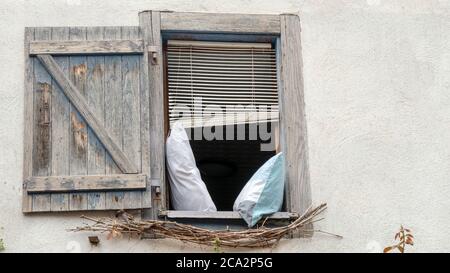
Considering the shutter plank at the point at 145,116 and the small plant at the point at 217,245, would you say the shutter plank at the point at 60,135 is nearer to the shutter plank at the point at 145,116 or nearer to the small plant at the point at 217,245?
the shutter plank at the point at 145,116

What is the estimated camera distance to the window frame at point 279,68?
8.08 metres

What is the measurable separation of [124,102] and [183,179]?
66 cm

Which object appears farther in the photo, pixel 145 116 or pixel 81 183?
pixel 145 116

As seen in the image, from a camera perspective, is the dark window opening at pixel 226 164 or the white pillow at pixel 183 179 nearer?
Answer: the white pillow at pixel 183 179

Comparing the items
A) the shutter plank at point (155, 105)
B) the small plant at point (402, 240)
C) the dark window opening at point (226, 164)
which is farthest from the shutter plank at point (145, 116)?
the small plant at point (402, 240)

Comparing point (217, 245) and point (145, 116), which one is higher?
point (145, 116)

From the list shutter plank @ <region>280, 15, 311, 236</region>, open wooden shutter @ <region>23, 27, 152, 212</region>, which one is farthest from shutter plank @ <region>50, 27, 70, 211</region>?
shutter plank @ <region>280, 15, 311, 236</region>

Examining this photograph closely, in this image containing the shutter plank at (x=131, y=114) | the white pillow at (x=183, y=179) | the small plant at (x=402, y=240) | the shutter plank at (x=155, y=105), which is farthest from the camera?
the white pillow at (x=183, y=179)

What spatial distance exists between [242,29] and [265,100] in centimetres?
53

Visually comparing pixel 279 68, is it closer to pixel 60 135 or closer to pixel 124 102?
pixel 124 102

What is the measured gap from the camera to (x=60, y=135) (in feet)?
26.0

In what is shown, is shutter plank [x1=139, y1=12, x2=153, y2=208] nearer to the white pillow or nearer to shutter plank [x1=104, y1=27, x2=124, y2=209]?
shutter plank [x1=104, y1=27, x2=124, y2=209]

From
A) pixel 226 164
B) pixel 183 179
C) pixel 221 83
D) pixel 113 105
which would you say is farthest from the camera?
pixel 226 164

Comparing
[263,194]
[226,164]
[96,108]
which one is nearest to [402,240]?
[263,194]
